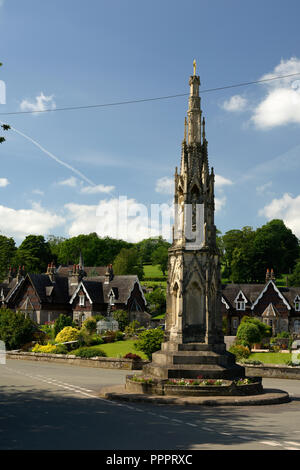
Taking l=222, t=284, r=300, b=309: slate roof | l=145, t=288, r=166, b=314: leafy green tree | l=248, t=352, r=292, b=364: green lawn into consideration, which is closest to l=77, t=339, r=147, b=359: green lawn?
l=248, t=352, r=292, b=364: green lawn

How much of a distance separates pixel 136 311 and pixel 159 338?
30665 mm

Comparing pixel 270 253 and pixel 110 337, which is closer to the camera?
pixel 110 337

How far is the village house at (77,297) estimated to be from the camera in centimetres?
5978

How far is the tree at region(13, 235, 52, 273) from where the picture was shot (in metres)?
105

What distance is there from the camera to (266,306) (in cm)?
5719

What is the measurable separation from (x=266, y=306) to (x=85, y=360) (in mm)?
31580

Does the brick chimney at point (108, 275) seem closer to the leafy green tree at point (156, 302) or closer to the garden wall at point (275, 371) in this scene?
the leafy green tree at point (156, 302)

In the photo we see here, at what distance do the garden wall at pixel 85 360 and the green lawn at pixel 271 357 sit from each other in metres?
8.94

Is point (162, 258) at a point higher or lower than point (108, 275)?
higher

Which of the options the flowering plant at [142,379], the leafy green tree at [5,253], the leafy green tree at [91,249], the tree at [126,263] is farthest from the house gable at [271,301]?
the leafy green tree at [91,249]

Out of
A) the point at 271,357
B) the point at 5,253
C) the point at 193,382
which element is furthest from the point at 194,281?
the point at 5,253

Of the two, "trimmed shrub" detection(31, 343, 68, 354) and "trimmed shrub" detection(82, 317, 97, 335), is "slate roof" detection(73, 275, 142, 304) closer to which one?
"trimmed shrub" detection(82, 317, 97, 335)

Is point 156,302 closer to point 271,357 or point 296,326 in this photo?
point 296,326
